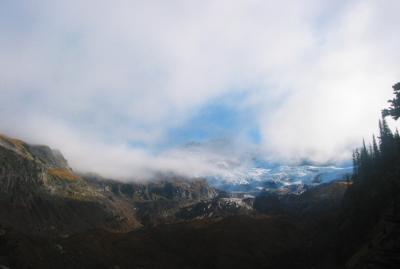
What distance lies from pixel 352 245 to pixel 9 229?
119852 millimetres

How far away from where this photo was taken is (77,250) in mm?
174750

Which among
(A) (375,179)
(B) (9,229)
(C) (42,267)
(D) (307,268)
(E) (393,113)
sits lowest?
(D) (307,268)

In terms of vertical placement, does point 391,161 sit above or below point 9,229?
above

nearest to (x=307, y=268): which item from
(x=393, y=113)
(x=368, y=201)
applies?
(x=368, y=201)

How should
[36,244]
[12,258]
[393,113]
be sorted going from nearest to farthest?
[393,113] → [12,258] → [36,244]

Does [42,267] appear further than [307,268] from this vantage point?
No

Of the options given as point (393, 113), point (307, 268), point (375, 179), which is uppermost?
point (393, 113)

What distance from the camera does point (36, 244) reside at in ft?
504

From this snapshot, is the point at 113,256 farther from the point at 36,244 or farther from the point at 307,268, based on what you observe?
the point at 307,268

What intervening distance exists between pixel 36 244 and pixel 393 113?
11927cm

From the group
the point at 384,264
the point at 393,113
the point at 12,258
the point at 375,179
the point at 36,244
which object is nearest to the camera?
the point at 384,264

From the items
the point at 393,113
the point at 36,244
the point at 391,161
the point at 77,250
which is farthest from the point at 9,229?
the point at 391,161

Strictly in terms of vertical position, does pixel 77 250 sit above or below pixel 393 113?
below

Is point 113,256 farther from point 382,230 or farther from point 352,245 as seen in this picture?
point 382,230
